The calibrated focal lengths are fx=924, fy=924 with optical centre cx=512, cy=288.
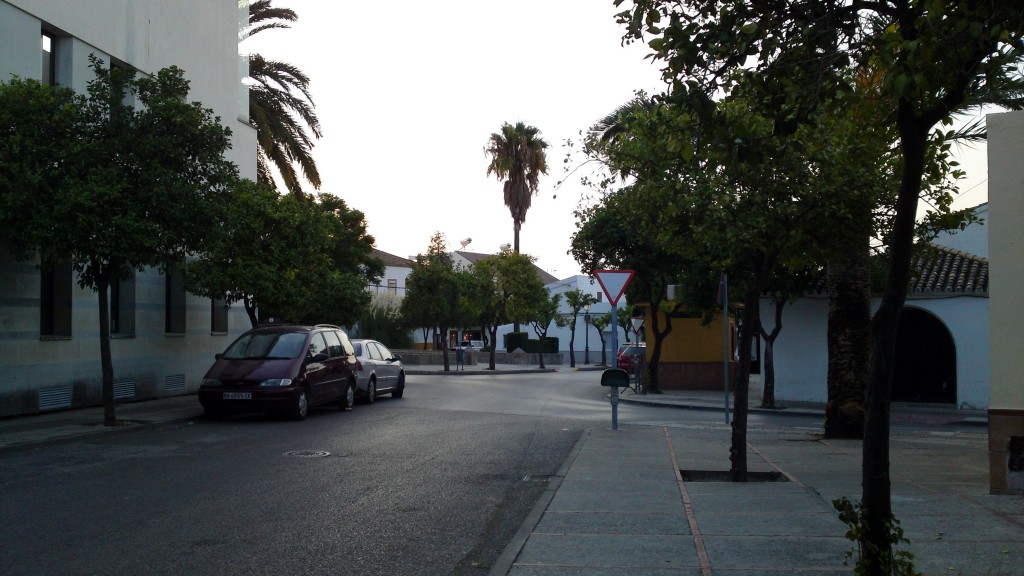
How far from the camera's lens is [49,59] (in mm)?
17484

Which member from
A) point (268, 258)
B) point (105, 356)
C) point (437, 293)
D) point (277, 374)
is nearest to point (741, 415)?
point (277, 374)

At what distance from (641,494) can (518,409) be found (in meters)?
11.9

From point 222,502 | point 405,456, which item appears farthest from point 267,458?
point 222,502

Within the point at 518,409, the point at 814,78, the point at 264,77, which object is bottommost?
the point at 518,409

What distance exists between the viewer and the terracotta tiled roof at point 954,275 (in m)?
24.1

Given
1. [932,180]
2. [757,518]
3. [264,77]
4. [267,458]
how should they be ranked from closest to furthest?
[757,518] < [932,180] < [267,458] < [264,77]

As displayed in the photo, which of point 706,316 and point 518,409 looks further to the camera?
point 706,316

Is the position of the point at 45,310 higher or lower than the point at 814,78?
lower

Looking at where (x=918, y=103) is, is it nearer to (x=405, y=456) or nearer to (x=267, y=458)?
(x=405, y=456)

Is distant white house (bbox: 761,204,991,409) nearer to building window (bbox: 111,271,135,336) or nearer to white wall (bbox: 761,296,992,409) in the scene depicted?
white wall (bbox: 761,296,992,409)

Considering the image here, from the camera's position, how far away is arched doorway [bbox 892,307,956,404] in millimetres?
24844

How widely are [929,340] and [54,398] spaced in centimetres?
2139

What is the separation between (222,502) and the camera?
855cm

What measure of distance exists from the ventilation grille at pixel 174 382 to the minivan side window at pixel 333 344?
4.96 m
